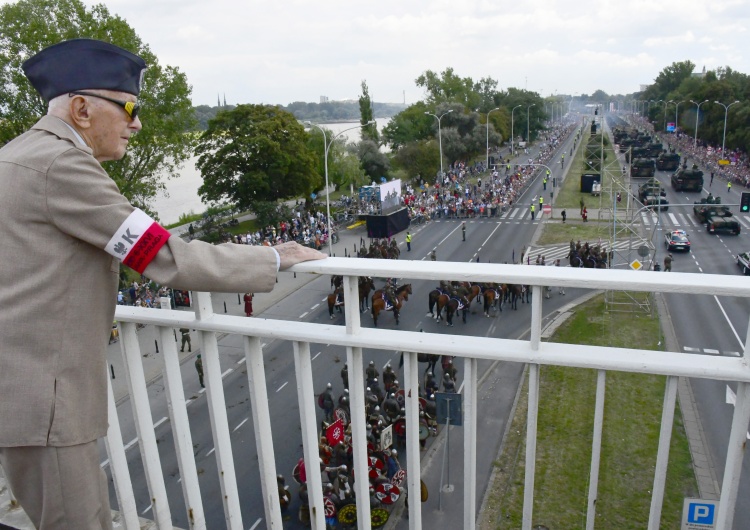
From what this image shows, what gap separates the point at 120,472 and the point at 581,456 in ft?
30.4

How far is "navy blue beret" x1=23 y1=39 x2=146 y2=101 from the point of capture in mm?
1799

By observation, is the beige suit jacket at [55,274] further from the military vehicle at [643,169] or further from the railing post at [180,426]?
the military vehicle at [643,169]

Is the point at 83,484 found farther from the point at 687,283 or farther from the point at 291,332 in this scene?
the point at 687,283

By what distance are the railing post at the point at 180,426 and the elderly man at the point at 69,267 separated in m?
0.66

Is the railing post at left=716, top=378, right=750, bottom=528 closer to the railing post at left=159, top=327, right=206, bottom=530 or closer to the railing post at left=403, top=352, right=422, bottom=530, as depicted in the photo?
the railing post at left=403, top=352, right=422, bottom=530

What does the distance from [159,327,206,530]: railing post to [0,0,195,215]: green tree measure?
67.6 ft

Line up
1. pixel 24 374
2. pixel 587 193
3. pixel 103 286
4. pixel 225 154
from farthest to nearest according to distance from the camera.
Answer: pixel 587 193
pixel 225 154
pixel 103 286
pixel 24 374

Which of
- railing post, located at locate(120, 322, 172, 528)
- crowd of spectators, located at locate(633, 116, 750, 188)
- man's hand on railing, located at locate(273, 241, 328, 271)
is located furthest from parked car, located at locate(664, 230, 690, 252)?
man's hand on railing, located at locate(273, 241, 328, 271)

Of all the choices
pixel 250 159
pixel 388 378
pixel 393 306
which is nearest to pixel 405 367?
pixel 388 378

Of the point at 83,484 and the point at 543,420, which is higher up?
the point at 83,484

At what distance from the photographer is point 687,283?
6.04ft

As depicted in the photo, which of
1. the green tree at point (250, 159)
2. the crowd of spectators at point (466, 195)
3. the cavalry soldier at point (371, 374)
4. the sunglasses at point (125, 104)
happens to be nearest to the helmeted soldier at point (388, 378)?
the cavalry soldier at point (371, 374)

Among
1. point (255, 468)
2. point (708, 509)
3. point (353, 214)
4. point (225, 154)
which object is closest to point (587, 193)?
point (353, 214)

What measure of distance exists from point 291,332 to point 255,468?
873cm
